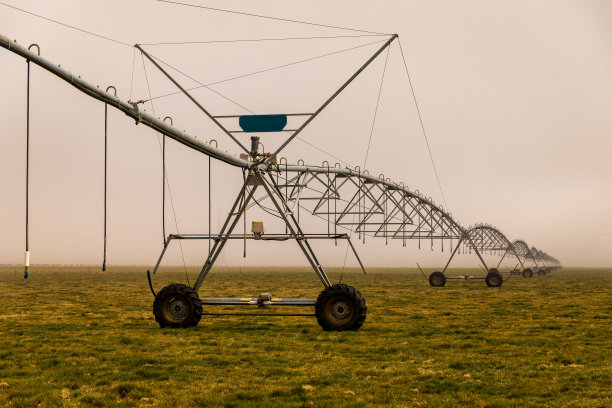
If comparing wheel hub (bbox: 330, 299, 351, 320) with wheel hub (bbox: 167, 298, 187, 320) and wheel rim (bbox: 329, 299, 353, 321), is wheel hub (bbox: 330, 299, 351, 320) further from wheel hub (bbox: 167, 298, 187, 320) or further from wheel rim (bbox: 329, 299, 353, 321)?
wheel hub (bbox: 167, 298, 187, 320)

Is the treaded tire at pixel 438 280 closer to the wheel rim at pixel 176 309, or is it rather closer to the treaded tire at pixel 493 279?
→ the treaded tire at pixel 493 279

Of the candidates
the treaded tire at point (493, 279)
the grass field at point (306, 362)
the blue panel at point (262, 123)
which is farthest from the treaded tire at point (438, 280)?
the blue panel at point (262, 123)

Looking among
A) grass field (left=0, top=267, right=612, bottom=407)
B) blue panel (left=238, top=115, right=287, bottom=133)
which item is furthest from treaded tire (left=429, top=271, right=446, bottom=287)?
blue panel (left=238, top=115, right=287, bottom=133)

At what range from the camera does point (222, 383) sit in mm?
9750

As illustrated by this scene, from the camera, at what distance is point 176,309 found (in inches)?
629

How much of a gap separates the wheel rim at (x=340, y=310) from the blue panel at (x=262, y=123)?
4.75 meters

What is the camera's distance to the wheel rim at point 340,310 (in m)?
15.2

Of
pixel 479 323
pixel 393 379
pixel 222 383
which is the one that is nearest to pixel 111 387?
pixel 222 383

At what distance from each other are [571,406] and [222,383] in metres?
Result: 5.16

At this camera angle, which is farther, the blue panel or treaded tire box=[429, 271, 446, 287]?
treaded tire box=[429, 271, 446, 287]

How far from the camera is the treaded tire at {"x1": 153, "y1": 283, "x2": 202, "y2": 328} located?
15.7 meters

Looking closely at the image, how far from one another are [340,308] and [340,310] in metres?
0.05

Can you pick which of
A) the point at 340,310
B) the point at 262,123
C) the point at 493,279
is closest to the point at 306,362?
the point at 340,310

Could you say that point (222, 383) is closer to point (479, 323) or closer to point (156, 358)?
point (156, 358)
